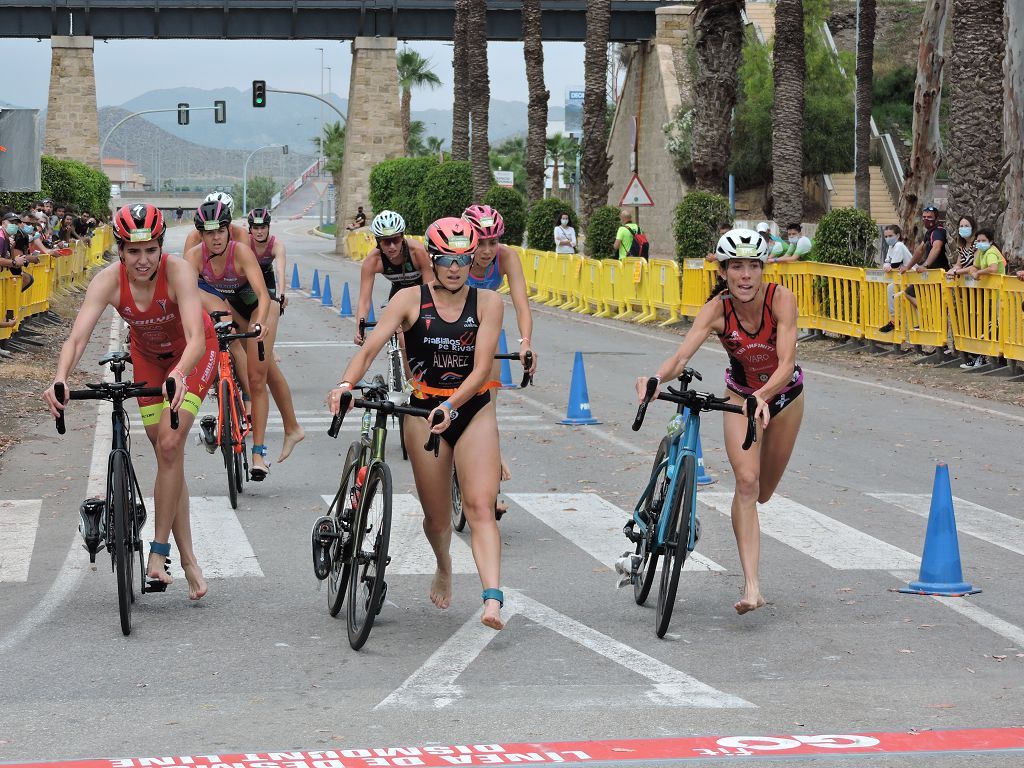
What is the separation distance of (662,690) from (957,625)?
1.95 meters

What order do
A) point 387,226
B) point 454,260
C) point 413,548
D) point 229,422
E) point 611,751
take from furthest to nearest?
point 387,226 → point 229,422 → point 413,548 → point 454,260 → point 611,751

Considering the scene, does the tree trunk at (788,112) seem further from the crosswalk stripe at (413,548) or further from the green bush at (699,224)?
the crosswalk stripe at (413,548)

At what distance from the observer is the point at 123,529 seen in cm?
758

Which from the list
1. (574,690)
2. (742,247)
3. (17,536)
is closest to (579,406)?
(17,536)

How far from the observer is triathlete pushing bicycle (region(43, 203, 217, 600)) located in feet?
25.8

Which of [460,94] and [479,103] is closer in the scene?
[479,103]

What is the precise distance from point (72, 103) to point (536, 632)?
246ft

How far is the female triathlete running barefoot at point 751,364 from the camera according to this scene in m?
7.91

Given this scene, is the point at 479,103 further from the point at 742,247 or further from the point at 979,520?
the point at 742,247

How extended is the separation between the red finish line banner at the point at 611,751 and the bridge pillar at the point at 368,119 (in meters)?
67.3

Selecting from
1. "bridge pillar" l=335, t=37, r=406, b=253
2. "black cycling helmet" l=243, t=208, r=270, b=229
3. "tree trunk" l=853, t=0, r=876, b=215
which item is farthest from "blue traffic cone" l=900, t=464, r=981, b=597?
"bridge pillar" l=335, t=37, r=406, b=253

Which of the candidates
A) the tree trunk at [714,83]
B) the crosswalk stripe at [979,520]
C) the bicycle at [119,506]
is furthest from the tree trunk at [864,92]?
the bicycle at [119,506]

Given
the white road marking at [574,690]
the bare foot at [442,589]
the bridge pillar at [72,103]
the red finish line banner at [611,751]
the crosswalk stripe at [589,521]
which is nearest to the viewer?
the red finish line banner at [611,751]

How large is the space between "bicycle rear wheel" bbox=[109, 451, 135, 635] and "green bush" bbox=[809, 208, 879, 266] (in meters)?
18.0
